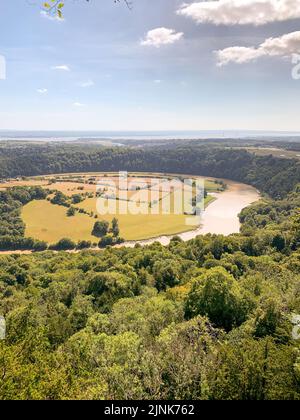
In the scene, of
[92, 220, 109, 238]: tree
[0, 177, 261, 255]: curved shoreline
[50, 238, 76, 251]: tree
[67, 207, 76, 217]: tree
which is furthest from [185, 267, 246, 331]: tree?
[67, 207, 76, 217]: tree

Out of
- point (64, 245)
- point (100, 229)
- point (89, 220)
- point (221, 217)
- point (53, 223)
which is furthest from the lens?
point (221, 217)

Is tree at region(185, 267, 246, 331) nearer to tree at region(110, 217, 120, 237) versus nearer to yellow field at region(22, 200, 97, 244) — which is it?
tree at region(110, 217, 120, 237)

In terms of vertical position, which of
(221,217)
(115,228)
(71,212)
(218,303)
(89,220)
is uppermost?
(218,303)

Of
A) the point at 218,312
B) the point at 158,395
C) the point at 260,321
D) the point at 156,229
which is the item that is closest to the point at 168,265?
the point at 218,312

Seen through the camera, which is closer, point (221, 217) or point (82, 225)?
point (82, 225)

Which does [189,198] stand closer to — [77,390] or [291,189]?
[291,189]

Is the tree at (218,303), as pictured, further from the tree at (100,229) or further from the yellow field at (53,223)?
the tree at (100,229)

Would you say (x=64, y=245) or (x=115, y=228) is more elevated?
(x=115, y=228)

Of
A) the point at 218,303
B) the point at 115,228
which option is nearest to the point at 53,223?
the point at 115,228

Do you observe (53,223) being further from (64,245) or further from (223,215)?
(223,215)
